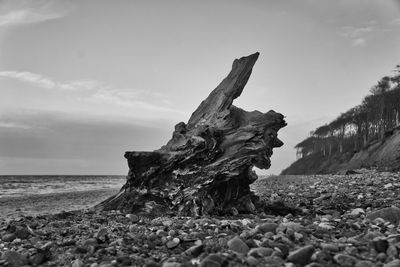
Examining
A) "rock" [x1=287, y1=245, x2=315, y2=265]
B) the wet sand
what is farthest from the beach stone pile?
the wet sand

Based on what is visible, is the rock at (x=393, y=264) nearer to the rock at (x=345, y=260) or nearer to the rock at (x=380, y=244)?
the rock at (x=345, y=260)

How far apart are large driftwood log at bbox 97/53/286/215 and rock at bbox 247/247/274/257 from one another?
4047 millimetres

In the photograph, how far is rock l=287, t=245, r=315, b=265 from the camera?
13.2ft

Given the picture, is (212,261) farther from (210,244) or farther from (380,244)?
(380,244)

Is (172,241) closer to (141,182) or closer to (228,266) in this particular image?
(228,266)

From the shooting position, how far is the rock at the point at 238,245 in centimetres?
444

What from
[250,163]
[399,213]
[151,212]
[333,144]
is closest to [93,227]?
[151,212]

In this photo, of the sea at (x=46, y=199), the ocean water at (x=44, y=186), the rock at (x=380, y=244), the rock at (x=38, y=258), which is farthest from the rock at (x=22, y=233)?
the ocean water at (x=44, y=186)

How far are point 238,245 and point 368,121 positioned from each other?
54.8m

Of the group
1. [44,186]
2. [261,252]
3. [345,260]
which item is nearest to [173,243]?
[261,252]

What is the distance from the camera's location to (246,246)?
4484mm

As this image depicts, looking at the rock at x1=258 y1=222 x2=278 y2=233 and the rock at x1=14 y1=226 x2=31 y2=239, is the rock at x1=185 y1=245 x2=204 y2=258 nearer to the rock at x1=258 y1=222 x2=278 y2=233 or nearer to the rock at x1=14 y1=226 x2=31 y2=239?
the rock at x1=258 y1=222 x2=278 y2=233

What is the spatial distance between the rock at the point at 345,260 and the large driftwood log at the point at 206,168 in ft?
14.7

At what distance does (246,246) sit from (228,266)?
63 cm
